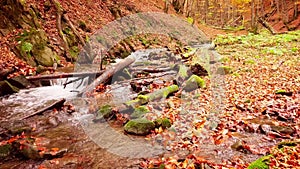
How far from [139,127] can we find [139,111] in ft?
3.04

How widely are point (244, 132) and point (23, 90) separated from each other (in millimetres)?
7506

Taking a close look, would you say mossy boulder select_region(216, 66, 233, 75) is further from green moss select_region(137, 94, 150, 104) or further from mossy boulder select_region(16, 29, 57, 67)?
mossy boulder select_region(16, 29, 57, 67)

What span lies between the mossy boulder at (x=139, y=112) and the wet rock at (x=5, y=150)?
2.87 meters

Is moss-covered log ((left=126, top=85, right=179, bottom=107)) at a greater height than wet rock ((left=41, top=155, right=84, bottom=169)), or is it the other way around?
moss-covered log ((left=126, top=85, right=179, bottom=107))

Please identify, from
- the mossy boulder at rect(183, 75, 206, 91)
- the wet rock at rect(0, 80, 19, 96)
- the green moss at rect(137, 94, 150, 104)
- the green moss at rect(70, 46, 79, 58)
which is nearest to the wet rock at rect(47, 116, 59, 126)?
the green moss at rect(137, 94, 150, 104)

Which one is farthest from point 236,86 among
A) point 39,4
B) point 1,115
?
point 39,4

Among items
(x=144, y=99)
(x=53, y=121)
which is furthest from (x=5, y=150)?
(x=144, y=99)

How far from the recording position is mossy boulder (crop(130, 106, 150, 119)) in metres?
6.59

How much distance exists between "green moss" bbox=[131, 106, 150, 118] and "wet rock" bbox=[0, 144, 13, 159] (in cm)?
288

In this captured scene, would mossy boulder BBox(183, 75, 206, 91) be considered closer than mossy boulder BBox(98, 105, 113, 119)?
No

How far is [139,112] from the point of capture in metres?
6.68

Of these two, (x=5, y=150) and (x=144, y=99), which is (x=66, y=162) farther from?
(x=144, y=99)

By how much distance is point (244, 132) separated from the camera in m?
5.68

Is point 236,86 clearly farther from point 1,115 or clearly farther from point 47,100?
point 1,115
